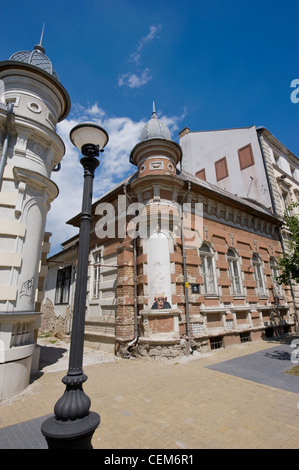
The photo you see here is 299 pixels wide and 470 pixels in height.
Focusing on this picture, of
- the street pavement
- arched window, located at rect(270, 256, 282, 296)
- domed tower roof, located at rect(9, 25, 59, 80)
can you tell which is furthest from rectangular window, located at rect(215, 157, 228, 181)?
the street pavement

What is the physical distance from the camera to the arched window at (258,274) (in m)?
13.4

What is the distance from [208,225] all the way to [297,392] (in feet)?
24.1

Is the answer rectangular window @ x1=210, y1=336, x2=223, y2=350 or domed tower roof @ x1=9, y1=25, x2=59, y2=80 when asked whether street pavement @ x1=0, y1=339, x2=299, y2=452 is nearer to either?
rectangular window @ x1=210, y1=336, x2=223, y2=350

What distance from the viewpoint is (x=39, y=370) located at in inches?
296

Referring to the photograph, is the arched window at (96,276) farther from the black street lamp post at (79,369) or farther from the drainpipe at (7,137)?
the black street lamp post at (79,369)

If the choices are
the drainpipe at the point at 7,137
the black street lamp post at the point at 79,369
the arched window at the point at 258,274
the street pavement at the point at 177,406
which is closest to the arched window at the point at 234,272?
the arched window at the point at 258,274

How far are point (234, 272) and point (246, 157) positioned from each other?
10037 millimetres

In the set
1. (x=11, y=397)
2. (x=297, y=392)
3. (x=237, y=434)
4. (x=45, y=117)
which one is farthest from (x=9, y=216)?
(x=297, y=392)

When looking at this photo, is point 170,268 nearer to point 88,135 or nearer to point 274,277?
point 88,135

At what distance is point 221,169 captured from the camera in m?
19.4

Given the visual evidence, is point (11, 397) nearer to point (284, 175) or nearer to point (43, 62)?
point (43, 62)

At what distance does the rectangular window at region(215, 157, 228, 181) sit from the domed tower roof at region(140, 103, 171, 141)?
9.36 meters

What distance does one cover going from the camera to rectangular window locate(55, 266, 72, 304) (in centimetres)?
1534

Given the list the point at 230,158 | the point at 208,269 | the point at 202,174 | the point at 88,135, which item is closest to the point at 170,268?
the point at 208,269
